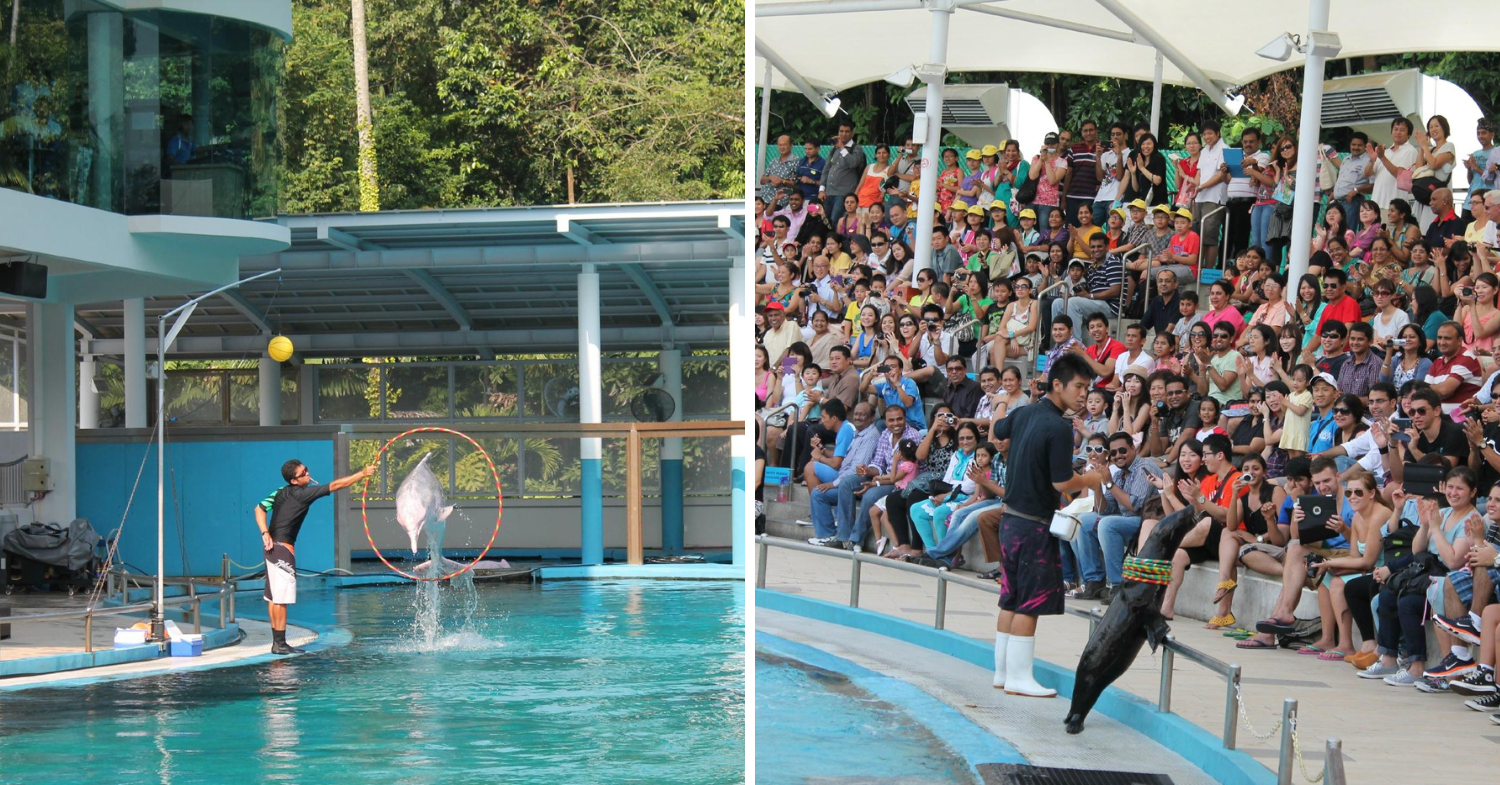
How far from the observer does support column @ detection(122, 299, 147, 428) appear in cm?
2002

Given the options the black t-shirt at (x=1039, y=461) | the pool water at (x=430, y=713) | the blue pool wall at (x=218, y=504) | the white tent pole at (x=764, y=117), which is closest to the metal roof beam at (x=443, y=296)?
the blue pool wall at (x=218, y=504)

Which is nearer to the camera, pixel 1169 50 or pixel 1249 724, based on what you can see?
pixel 1249 724

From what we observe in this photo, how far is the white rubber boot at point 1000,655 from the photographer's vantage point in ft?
23.6

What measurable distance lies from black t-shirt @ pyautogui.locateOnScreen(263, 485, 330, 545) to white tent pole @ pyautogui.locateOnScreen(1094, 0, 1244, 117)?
8745 mm

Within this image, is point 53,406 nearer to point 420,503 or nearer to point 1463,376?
point 420,503

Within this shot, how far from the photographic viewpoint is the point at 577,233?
64.2 feet

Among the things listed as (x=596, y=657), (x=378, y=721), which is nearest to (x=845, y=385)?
(x=596, y=657)

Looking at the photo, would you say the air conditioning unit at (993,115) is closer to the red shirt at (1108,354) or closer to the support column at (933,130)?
the support column at (933,130)

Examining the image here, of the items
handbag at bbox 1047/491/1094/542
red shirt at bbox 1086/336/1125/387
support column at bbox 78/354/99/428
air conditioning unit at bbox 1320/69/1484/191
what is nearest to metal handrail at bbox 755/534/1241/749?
handbag at bbox 1047/491/1094/542

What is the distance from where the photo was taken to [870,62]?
1852 centimetres

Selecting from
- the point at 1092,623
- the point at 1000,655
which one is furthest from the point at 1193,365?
the point at 1000,655

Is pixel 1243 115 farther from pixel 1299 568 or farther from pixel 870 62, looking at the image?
pixel 1299 568

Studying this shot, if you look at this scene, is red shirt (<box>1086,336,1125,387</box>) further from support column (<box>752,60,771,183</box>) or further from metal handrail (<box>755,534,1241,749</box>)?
support column (<box>752,60,771,183</box>)

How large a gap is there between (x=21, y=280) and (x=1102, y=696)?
12.2m
